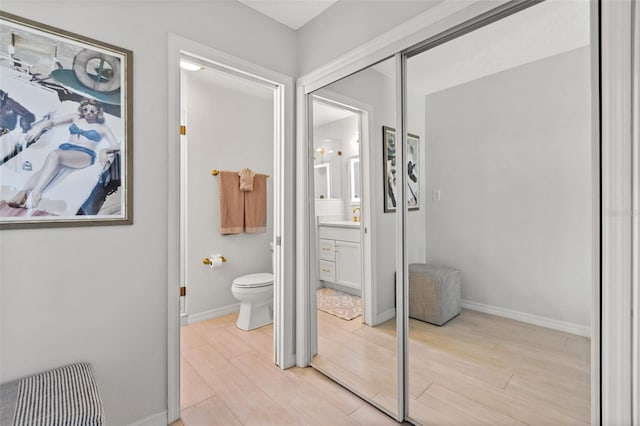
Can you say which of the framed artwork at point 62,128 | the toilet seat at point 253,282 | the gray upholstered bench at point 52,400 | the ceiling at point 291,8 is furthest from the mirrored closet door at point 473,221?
the gray upholstered bench at point 52,400

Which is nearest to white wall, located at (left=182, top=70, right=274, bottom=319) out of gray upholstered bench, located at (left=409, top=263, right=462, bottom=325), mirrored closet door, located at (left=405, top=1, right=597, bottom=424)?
mirrored closet door, located at (left=405, top=1, right=597, bottom=424)

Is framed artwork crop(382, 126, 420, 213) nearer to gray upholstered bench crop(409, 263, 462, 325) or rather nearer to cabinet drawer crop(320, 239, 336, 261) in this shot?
gray upholstered bench crop(409, 263, 462, 325)

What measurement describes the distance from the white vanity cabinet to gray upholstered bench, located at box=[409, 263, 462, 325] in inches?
15.3

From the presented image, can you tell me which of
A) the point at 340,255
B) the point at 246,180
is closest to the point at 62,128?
the point at 340,255

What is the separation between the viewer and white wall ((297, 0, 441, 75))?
63.7 inches

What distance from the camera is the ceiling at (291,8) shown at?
6.47 ft

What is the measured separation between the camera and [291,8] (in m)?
2.03

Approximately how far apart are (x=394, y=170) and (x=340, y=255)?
0.72 m

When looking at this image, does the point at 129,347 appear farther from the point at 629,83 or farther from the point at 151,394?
the point at 629,83

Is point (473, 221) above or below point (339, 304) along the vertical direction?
above

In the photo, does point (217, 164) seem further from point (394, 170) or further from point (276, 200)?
point (394, 170)

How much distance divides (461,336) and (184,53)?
7.15ft

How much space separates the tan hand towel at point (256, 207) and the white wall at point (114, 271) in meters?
1.76

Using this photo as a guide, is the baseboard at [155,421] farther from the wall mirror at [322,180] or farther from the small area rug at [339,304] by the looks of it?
the wall mirror at [322,180]
